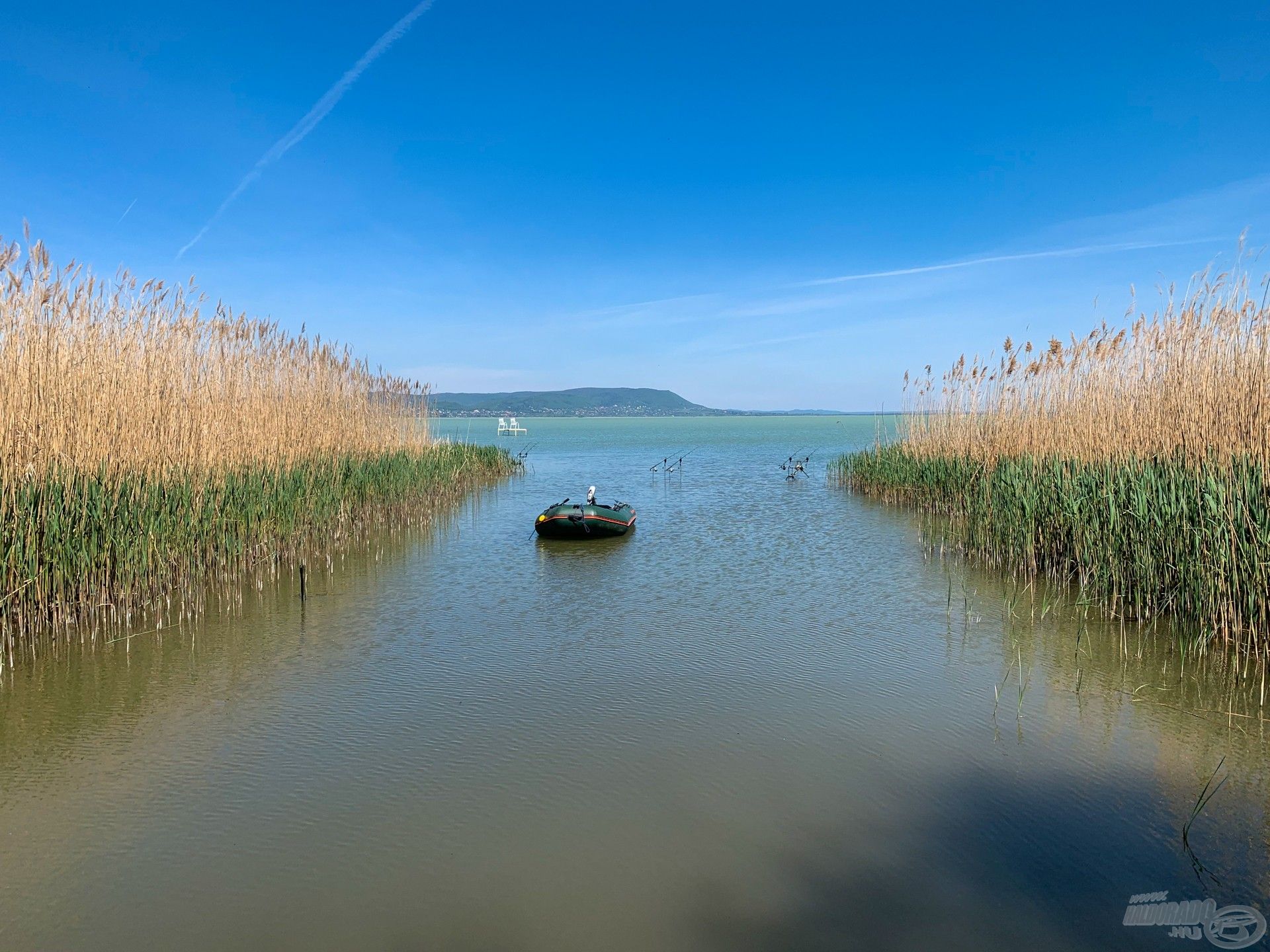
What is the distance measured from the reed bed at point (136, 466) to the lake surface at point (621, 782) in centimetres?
69

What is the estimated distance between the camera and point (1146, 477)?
7.13m

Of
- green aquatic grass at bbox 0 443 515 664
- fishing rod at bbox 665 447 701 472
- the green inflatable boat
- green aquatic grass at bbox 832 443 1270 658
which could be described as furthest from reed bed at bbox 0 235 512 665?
fishing rod at bbox 665 447 701 472

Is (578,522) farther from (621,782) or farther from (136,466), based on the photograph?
(621,782)

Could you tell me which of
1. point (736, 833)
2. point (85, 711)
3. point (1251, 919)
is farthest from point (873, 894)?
point (85, 711)

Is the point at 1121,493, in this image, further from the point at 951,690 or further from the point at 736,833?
the point at 736,833

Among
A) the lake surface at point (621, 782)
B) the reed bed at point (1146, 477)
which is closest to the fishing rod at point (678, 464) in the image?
the reed bed at point (1146, 477)

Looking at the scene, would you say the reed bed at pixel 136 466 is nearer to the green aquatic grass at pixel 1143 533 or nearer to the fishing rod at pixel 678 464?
the green aquatic grass at pixel 1143 533

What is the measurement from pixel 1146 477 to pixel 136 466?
9.37 metres

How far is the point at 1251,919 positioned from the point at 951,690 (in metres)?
2.55

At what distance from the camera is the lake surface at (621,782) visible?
3.07m

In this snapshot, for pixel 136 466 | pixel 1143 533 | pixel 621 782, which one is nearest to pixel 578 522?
pixel 136 466

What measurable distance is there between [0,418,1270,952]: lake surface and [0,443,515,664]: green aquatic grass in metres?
0.57

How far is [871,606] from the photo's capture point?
8.05m

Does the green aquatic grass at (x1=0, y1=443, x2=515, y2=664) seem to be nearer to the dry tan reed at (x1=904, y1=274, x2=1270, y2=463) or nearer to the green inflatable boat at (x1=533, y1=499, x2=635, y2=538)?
the green inflatable boat at (x1=533, y1=499, x2=635, y2=538)
